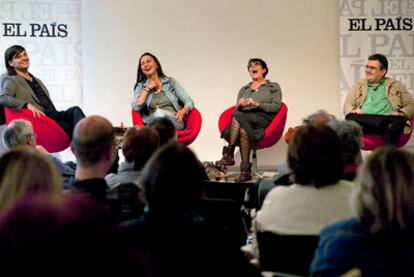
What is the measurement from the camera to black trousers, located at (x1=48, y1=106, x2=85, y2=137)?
691 centimetres

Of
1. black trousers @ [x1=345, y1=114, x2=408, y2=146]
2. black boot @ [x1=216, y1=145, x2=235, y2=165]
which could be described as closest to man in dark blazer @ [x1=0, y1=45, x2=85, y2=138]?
black boot @ [x1=216, y1=145, x2=235, y2=165]

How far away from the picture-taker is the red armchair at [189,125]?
710 cm

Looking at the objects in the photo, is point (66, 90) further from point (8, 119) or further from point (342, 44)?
point (342, 44)

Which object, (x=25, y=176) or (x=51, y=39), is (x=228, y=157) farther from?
(x=25, y=176)

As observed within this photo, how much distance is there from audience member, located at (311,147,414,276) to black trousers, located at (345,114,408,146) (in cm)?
490

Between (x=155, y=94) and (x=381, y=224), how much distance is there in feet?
18.4

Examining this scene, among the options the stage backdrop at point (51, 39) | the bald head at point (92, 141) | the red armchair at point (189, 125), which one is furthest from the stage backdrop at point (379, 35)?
the bald head at point (92, 141)

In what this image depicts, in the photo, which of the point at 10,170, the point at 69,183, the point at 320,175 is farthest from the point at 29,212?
the point at 69,183

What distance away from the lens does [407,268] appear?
1921 mm

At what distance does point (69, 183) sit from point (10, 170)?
1125mm

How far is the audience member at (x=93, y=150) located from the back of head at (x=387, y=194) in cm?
139

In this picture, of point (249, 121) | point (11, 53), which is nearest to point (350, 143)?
point (249, 121)

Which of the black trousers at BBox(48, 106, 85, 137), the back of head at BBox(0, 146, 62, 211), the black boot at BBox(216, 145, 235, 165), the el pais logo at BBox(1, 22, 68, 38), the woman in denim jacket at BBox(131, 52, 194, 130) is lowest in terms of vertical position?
the black boot at BBox(216, 145, 235, 165)

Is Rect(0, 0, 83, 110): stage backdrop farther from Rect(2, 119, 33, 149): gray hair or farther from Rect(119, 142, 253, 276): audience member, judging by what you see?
Rect(119, 142, 253, 276): audience member
